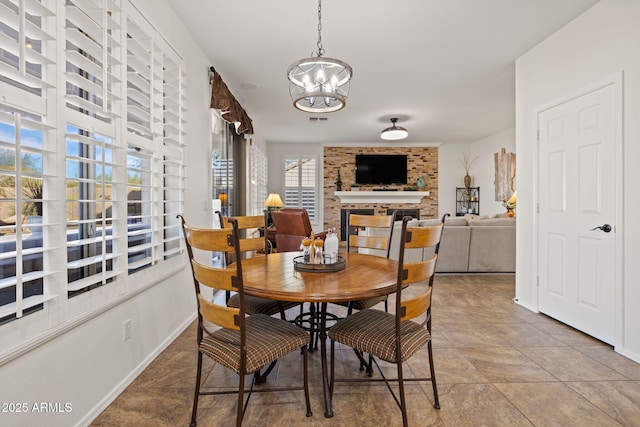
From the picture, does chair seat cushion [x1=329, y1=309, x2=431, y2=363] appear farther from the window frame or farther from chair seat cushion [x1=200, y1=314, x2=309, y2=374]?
the window frame

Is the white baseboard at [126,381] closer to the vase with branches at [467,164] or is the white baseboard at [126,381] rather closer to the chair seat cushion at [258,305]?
the chair seat cushion at [258,305]

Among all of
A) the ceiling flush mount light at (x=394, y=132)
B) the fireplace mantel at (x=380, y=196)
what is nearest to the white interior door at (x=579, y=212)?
the ceiling flush mount light at (x=394, y=132)

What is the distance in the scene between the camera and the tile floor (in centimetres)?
166

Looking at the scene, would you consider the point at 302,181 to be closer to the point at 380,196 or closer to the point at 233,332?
the point at 380,196

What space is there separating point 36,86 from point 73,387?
1363mm

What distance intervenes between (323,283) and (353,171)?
6930 millimetres

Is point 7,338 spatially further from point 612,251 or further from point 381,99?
point 381,99

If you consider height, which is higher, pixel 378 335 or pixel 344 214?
pixel 344 214

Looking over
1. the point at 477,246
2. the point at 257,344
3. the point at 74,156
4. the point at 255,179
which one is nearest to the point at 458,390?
the point at 257,344

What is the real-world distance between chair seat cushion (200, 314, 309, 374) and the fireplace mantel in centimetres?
646

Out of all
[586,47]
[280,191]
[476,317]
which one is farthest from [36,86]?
[280,191]

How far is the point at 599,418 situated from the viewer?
1662 mm

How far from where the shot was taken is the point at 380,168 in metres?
8.30

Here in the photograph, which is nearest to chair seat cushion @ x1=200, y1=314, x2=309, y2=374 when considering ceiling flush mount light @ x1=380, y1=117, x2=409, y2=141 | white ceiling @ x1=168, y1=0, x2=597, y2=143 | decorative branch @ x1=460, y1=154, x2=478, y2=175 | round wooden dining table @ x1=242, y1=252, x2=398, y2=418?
round wooden dining table @ x1=242, y1=252, x2=398, y2=418
